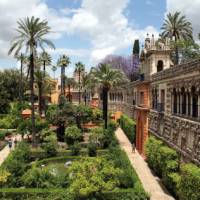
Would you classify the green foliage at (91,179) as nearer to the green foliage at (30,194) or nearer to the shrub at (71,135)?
the green foliage at (30,194)

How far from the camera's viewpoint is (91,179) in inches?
1009

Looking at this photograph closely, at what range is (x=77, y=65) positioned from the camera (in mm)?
109438

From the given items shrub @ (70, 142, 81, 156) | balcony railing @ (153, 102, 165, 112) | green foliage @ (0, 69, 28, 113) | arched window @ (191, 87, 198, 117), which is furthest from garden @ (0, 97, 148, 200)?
green foliage @ (0, 69, 28, 113)

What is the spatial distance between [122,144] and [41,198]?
97.9ft

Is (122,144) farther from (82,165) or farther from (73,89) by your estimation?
(73,89)

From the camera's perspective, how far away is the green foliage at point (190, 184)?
23469 mm

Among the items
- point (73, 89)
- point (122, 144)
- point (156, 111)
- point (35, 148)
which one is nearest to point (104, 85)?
point (122, 144)

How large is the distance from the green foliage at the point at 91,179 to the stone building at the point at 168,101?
19.0ft

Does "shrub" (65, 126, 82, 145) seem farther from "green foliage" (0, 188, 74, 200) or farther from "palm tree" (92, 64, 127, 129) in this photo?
"green foliage" (0, 188, 74, 200)

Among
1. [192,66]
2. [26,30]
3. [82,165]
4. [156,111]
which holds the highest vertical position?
[26,30]

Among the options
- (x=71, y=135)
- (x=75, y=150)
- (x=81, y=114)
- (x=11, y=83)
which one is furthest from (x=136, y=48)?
(x=75, y=150)

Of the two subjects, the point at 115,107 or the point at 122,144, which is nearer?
the point at 122,144

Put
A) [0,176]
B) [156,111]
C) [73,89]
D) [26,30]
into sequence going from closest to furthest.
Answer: [0,176]
[156,111]
[26,30]
[73,89]

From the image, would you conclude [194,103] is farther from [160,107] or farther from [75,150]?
[75,150]
